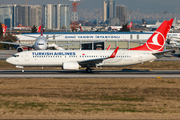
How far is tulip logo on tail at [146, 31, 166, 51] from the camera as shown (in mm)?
46562

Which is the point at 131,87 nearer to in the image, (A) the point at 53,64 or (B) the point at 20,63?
(A) the point at 53,64

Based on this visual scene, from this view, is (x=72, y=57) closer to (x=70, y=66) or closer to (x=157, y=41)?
(x=70, y=66)

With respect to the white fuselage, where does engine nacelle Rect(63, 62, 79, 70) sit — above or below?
below

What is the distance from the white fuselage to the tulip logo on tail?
168 centimetres


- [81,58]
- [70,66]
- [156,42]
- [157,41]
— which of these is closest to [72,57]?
[81,58]

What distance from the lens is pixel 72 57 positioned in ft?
147

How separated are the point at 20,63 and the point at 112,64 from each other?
49.5 ft

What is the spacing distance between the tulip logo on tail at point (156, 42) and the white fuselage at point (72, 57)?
1.68 metres

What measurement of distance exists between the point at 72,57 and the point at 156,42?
14.7 m

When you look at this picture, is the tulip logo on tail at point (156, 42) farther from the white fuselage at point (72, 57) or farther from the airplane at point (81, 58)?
the white fuselage at point (72, 57)

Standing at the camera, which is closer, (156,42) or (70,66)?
(70,66)

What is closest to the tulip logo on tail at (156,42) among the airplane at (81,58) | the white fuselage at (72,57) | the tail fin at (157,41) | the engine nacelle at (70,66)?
the tail fin at (157,41)

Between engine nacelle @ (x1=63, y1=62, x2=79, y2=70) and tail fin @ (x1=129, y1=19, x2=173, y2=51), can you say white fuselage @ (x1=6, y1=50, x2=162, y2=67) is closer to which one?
tail fin @ (x1=129, y1=19, x2=173, y2=51)

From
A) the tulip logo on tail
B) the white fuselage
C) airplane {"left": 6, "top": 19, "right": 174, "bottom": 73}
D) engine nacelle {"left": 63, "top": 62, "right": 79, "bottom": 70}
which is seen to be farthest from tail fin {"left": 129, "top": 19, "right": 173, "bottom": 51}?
engine nacelle {"left": 63, "top": 62, "right": 79, "bottom": 70}
